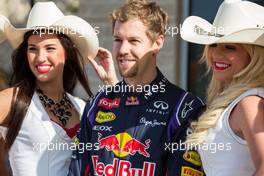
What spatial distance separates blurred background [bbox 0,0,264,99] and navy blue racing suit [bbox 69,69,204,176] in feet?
6.97

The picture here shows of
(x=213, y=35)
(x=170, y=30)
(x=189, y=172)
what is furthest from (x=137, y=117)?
(x=170, y=30)

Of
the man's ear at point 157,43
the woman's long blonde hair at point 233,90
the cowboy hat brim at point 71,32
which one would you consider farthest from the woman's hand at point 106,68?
the woman's long blonde hair at point 233,90

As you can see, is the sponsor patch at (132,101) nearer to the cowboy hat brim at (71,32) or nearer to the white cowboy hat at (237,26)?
the white cowboy hat at (237,26)

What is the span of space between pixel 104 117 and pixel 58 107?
41 cm

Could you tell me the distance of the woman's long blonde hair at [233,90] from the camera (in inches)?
109

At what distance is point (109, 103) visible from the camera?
321 cm

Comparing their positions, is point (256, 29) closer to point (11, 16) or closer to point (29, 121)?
point (29, 121)

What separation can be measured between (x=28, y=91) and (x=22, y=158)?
35 centimetres

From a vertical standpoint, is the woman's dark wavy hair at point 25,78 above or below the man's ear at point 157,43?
below

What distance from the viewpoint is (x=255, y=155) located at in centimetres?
258

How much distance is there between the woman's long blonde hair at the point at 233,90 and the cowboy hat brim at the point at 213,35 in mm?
54

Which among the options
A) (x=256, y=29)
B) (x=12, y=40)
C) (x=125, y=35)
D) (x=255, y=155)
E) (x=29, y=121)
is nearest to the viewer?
(x=255, y=155)

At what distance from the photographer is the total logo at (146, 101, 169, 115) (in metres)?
3.08

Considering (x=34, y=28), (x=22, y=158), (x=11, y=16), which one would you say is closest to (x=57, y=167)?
(x=22, y=158)
